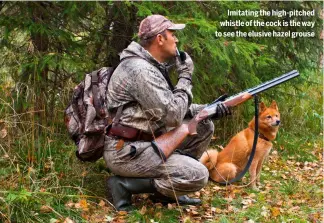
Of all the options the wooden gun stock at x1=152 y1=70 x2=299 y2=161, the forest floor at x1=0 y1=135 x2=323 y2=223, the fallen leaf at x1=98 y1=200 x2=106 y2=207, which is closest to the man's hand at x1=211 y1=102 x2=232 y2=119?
the wooden gun stock at x1=152 y1=70 x2=299 y2=161

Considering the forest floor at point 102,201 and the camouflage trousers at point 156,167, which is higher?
the camouflage trousers at point 156,167

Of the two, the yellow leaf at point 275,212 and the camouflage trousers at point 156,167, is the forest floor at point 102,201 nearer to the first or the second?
the yellow leaf at point 275,212

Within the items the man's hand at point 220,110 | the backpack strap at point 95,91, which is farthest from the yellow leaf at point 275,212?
the backpack strap at point 95,91

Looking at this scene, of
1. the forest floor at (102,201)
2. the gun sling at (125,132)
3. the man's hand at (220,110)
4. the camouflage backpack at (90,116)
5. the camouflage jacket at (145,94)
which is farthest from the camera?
the man's hand at (220,110)

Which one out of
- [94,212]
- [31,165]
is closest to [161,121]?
[94,212]

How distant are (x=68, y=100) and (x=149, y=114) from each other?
1.91m

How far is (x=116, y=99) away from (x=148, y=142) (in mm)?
507

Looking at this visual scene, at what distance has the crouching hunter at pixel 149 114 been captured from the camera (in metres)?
4.68

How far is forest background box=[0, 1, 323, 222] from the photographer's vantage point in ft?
16.2

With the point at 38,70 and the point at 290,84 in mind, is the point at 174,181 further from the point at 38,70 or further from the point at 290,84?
the point at 290,84

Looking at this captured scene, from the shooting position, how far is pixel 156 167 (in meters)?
4.83

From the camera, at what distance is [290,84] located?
8852 millimetres

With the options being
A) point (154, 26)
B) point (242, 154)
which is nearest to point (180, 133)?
point (154, 26)

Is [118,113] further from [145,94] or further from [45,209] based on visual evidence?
[45,209]
